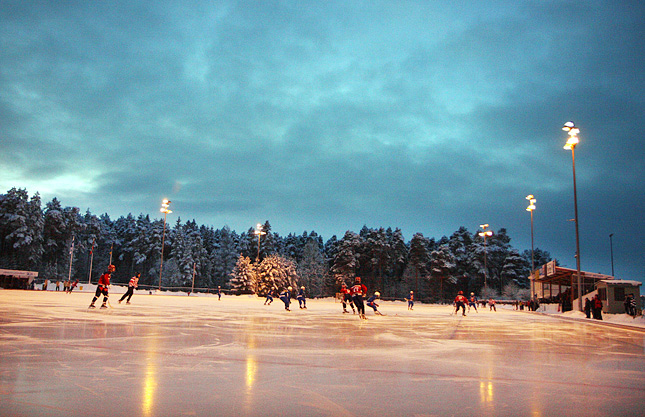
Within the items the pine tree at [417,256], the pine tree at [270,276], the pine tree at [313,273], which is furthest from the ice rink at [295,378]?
the pine tree at [313,273]

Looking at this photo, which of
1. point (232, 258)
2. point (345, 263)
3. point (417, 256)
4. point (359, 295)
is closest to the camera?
point (359, 295)

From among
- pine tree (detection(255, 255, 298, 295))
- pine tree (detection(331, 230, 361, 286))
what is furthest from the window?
pine tree (detection(331, 230, 361, 286))

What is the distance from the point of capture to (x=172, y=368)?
5.72 metres

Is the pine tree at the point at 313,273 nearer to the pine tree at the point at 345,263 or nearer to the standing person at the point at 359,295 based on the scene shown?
the pine tree at the point at 345,263

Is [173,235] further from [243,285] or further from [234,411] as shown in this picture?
[234,411]

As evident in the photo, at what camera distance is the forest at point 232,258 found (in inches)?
3487

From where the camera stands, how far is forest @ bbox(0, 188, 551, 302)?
88.6 meters

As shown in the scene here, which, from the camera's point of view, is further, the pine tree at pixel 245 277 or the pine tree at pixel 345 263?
the pine tree at pixel 345 263

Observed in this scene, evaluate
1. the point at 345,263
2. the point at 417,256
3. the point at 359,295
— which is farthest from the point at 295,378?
the point at 417,256

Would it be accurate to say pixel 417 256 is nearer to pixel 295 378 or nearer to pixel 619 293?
pixel 619 293

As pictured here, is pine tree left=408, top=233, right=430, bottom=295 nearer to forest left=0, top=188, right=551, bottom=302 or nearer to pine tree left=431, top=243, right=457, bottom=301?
forest left=0, top=188, right=551, bottom=302

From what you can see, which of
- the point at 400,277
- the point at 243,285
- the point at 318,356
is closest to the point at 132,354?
the point at 318,356

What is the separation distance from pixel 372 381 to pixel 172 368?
258cm

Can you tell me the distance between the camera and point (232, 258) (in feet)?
347
